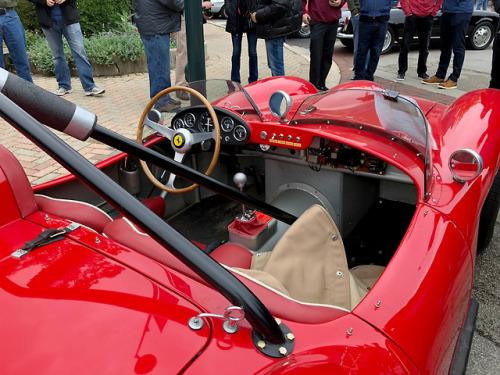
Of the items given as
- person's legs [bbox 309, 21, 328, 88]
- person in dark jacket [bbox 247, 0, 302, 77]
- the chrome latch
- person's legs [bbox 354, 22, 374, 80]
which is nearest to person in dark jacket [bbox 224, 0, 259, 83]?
person in dark jacket [bbox 247, 0, 302, 77]

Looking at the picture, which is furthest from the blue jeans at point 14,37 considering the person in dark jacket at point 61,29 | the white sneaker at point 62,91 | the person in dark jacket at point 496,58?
the person in dark jacket at point 496,58

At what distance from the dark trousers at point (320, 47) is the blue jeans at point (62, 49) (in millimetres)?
3333

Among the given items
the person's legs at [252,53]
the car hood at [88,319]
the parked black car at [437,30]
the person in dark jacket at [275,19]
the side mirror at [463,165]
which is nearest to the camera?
the car hood at [88,319]

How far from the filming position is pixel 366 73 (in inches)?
259

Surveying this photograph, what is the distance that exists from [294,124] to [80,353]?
1.79 metres

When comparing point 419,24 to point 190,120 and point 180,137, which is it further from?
point 180,137

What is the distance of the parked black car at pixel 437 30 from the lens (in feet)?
30.0

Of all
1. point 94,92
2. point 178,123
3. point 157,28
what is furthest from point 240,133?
point 94,92

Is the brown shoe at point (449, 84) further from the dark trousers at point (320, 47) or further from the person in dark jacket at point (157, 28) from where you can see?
the person in dark jacket at point (157, 28)

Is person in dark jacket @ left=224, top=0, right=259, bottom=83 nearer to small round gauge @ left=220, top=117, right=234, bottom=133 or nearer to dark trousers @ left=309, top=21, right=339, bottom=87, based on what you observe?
dark trousers @ left=309, top=21, right=339, bottom=87

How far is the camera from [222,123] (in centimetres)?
269

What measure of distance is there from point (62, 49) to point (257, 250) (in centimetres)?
516

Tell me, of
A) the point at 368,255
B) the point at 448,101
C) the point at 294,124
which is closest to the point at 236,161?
the point at 294,124

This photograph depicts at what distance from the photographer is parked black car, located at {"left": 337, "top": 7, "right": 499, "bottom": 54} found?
9.16 meters
